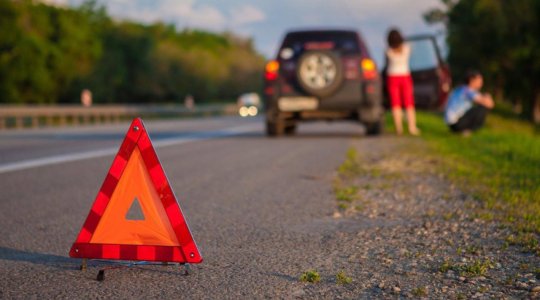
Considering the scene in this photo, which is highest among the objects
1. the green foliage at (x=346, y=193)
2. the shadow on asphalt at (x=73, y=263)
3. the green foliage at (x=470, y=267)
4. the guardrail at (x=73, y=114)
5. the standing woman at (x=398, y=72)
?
the standing woman at (x=398, y=72)

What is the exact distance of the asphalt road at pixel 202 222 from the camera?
3920mm

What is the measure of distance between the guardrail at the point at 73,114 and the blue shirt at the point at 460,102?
17.1 meters

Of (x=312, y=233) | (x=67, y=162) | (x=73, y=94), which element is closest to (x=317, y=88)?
(x=67, y=162)

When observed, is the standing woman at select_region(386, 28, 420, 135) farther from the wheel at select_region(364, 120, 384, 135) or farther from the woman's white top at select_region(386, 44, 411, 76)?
the wheel at select_region(364, 120, 384, 135)

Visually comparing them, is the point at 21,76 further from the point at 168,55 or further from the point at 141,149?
the point at 141,149

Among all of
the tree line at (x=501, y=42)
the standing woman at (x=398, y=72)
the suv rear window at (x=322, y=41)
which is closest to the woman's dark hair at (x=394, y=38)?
the standing woman at (x=398, y=72)

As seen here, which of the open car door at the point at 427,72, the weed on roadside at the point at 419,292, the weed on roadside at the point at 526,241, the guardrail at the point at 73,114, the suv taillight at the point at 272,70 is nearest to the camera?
the weed on roadside at the point at 419,292

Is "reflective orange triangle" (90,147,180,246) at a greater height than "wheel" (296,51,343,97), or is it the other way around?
"wheel" (296,51,343,97)

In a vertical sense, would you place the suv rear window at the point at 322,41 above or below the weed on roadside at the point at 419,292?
above

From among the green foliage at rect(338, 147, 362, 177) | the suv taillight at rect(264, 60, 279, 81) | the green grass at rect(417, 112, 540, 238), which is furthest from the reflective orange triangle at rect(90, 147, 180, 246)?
the suv taillight at rect(264, 60, 279, 81)

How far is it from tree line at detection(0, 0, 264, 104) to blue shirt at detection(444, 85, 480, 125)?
168ft

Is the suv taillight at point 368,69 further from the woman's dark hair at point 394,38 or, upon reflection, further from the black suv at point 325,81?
the woman's dark hair at point 394,38

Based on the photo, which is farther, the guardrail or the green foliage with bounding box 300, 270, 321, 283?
the guardrail

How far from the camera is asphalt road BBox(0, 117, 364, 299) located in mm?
3920
